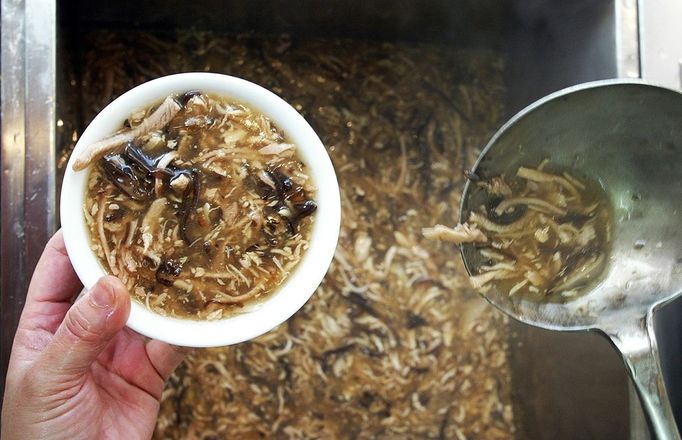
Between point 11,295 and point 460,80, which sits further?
point 460,80

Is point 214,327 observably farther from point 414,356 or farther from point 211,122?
point 414,356

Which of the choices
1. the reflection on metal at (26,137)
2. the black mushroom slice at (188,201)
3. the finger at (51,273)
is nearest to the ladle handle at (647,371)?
the black mushroom slice at (188,201)

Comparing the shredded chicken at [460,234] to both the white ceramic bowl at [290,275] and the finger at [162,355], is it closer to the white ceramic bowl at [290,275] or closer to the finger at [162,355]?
the white ceramic bowl at [290,275]

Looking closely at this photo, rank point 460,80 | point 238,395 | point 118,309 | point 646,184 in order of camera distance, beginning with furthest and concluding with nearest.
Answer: point 460,80 → point 238,395 → point 646,184 → point 118,309

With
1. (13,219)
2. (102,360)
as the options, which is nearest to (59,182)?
(13,219)

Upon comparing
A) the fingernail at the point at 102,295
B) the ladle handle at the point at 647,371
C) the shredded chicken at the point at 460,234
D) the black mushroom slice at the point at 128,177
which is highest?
the black mushroom slice at the point at 128,177

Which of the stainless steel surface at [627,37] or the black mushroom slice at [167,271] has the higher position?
the stainless steel surface at [627,37]

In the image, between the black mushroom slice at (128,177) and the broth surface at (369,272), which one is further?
the broth surface at (369,272)
